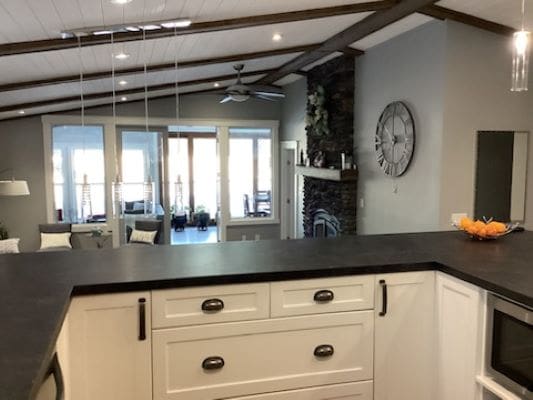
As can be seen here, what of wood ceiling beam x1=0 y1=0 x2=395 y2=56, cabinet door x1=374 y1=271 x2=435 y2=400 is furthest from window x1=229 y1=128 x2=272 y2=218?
cabinet door x1=374 y1=271 x2=435 y2=400

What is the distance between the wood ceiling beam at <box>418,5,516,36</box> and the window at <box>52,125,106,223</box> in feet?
20.1

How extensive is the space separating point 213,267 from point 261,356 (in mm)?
459

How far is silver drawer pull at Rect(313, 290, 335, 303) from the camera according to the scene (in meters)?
2.17

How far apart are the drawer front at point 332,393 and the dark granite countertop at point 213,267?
1.80 feet

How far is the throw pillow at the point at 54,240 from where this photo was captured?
7381mm

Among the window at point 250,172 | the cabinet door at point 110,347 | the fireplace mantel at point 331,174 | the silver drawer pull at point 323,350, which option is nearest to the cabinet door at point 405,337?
the silver drawer pull at point 323,350

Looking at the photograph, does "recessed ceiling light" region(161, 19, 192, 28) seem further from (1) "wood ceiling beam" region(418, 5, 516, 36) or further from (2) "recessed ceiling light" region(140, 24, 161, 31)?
(1) "wood ceiling beam" region(418, 5, 516, 36)

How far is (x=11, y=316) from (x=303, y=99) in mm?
6970

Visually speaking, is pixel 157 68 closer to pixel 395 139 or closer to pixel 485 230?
pixel 395 139

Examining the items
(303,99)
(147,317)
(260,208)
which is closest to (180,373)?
(147,317)

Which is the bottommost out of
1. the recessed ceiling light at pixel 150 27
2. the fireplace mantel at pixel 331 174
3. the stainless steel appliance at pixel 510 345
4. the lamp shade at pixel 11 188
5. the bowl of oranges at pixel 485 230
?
the stainless steel appliance at pixel 510 345

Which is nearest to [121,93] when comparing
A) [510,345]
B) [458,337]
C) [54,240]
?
[54,240]

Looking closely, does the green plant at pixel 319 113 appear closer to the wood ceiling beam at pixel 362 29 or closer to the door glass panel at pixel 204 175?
the wood ceiling beam at pixel 362 29

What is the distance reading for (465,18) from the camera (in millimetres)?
4289
